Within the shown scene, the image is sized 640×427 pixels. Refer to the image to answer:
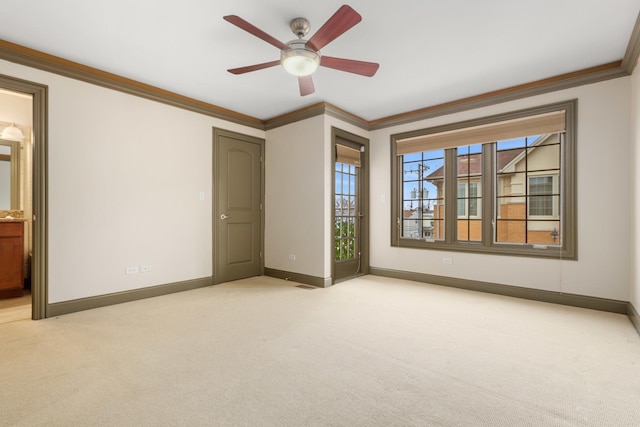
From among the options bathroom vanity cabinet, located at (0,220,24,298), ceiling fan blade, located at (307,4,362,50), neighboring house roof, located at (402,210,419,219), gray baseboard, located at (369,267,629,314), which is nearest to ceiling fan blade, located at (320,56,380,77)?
ceiling fan blade, located at (307,4,362,50)

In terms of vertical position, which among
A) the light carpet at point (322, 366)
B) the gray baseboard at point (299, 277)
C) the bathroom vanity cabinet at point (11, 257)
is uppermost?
the bathroom vanity cabinet at point (11, 257)

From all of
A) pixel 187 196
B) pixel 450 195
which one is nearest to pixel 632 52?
pixel 450 195

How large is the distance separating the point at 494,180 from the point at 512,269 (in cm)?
118

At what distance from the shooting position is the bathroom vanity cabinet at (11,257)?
150 inches

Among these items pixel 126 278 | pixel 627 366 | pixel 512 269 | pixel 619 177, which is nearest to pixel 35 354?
pixel 126 278

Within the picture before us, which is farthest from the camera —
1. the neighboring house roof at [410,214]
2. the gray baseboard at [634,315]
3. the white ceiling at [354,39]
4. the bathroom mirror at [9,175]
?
the neighboring house roof at [410,214]

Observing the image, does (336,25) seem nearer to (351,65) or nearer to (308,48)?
(308,48)

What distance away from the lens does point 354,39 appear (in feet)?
9.14

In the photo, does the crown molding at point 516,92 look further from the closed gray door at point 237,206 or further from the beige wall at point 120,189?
the beige wall at point 120,189

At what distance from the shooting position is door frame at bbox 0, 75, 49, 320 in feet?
10.1

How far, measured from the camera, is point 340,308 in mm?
3479

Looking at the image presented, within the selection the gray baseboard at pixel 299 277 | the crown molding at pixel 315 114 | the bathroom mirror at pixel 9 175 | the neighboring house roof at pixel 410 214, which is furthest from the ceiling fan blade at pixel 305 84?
the bathroom mirror at pixel 9 175

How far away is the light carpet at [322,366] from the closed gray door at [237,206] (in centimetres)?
135

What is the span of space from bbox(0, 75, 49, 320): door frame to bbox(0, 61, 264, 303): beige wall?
0.17 ft
